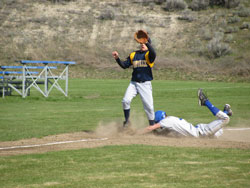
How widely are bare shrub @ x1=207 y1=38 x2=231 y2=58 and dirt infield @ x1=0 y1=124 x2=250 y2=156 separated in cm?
3641

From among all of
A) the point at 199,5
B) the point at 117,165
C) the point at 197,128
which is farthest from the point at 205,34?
the point at 117,165

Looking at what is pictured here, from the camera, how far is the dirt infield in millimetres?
10242

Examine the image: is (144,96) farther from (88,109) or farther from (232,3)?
(232,3)

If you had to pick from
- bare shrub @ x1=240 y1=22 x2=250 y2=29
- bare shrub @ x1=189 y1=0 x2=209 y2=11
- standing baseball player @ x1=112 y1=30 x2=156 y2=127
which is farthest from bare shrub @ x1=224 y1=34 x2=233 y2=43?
standing baseball player @ x1=112 y1=30 x2=156 y2=127

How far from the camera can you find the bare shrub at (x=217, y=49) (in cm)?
4825

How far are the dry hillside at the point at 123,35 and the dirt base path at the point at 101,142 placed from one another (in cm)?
2955

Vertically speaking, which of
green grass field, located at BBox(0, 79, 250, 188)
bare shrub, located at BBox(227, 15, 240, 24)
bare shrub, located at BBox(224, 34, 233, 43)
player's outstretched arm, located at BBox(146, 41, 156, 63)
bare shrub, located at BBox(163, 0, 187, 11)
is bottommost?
green grass field, located at BBox(0, 79, 250, 188)

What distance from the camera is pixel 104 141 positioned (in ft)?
36.1

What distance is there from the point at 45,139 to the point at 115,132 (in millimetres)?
1946

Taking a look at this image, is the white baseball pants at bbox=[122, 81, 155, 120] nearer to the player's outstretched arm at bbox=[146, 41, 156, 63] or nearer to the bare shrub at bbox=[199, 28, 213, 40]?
the player's outstretched arm at bbox=[146, 41, 156, 63]

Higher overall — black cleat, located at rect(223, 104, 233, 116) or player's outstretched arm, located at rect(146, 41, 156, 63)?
player's outstretched arm, located at rect(146, 41, 156, 63)

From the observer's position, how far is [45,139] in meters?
11.7

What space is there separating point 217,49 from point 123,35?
1249 cm

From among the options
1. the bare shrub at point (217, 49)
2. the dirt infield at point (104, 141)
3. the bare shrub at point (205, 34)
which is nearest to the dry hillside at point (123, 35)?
the bare shrub at point (217, 49)
